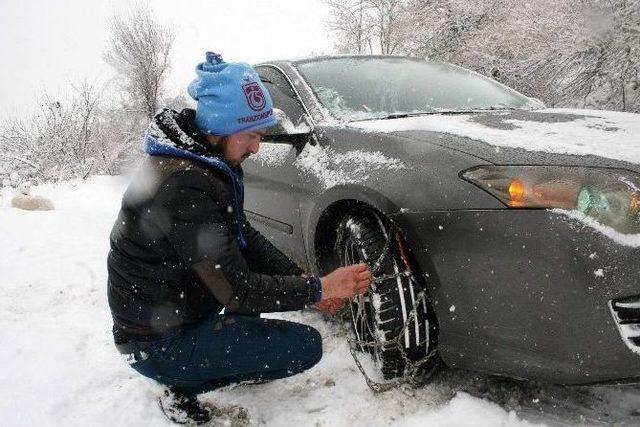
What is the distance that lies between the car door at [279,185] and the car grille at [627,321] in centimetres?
138

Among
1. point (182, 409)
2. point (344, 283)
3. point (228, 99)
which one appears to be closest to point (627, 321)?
point (344, 283)

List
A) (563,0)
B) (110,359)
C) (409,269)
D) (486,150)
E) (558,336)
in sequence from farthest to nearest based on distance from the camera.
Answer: (563,0), (110,359), (409,269), (486,150), (558,336)

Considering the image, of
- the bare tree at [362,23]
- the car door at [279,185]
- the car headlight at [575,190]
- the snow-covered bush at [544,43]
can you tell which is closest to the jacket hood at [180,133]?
the car door at [279,185]

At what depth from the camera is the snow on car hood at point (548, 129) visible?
1563 mm

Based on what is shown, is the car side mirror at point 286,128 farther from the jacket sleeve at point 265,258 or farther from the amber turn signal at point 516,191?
the amber turn signal at point 516,191

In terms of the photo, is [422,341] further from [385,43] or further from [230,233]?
[385,43]

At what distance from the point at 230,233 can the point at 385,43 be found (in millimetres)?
20404

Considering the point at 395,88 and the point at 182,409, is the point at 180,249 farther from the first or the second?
the point at 395,88

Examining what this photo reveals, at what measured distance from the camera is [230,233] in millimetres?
1693

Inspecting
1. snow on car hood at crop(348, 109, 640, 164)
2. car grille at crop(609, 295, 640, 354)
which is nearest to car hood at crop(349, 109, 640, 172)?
snow on car hood at crop(348, 109, 640, 164)

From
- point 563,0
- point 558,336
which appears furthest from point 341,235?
point 563,0

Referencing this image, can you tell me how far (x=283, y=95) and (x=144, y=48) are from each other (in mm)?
19348

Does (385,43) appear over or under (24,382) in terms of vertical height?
over

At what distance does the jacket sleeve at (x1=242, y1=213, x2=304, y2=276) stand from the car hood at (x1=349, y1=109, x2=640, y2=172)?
2.16ft
